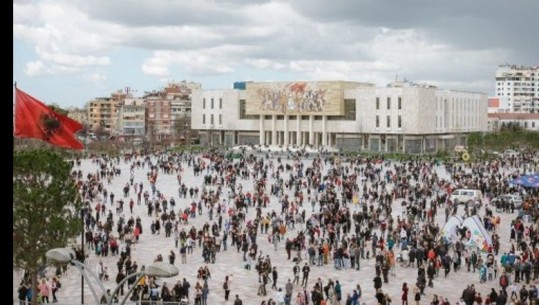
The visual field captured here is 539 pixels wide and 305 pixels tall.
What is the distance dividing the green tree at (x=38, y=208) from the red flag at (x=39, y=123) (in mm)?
570

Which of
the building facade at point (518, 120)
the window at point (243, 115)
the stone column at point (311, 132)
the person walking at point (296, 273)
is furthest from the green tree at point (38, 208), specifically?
the building facade at point (518, 120)

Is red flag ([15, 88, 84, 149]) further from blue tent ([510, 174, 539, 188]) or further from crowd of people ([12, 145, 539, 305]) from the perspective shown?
blue tent ([510, 174, 539, 188])

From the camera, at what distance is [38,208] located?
55.9ft

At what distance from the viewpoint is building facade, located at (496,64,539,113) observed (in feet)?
545

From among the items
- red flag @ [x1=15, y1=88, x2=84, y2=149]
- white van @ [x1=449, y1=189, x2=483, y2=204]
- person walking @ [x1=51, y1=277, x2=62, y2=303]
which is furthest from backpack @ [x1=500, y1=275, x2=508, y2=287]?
white van @ [x1=449, y1=189, x2=483, y2=204]

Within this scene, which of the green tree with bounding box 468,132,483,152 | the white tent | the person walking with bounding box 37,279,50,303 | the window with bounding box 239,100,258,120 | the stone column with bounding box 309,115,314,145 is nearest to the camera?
the person walking with bounding box 37,279,50,303

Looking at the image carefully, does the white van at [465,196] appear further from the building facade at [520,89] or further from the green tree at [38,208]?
the building facade at [520,89]

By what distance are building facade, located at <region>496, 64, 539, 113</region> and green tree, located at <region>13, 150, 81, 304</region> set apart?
157 meters

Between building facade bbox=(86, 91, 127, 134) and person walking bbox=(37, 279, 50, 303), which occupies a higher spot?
building facade bbox=(86, 91, 127, 134)

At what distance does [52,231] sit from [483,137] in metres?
67.5

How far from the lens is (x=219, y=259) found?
24.7 metres

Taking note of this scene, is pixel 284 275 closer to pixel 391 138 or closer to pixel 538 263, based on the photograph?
pixel 538 263

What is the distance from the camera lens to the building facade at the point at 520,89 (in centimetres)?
16625

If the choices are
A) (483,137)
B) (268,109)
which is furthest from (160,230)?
(268,109)
